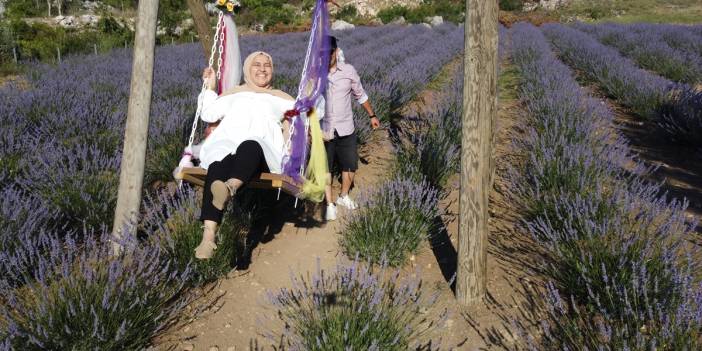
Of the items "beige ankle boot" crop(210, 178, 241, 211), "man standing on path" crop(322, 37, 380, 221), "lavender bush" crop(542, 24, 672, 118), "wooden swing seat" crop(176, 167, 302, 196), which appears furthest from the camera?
"lavender bush" crop(542, 24, 672, 118)

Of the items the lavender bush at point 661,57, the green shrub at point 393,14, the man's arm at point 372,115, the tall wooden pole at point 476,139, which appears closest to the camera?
the tall wooden pole at point 476,139

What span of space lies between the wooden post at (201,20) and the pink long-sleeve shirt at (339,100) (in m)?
1.26

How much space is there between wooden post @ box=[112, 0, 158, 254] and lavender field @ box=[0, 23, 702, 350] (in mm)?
149

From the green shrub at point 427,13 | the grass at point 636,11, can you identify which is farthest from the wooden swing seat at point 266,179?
the grass at point 636,11

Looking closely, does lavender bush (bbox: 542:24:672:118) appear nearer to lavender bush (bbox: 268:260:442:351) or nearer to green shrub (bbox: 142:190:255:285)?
lavender bush (bbox: 268:260:442:351)

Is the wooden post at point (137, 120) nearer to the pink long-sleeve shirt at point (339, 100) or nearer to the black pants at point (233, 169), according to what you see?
the black pants at point (233, 169)

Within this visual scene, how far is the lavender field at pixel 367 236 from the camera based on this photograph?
1936 mm

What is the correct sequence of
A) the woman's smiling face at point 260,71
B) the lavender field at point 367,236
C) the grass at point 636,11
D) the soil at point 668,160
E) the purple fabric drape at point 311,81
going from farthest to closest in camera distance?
the grass at point 636,11 < the soil at point 668,160 < the woman's smiling face at point 260,71 < the purple fabric drape at point 311,81 < the lavender field at point 367,236

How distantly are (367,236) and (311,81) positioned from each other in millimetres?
1070

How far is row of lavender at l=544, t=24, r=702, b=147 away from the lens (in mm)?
5176

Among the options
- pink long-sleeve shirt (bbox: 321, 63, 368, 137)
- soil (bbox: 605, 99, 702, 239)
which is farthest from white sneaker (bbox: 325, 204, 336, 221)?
soil (bbox: 605, 99, 702, 239)

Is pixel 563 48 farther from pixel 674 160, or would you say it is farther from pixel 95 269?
pixel 95 269

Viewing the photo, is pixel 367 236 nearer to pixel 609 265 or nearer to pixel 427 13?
pixel 609 265

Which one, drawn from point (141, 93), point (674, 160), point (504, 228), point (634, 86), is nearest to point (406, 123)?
point (504, 228)
